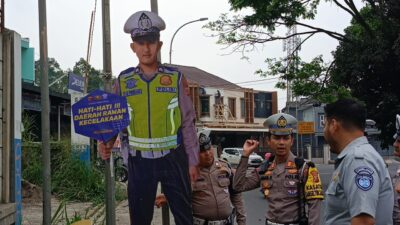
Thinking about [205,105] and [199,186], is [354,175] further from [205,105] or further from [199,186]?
[205,105]

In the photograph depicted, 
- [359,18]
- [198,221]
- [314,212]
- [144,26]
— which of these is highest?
[359,18]

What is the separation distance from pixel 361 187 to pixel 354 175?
7cm

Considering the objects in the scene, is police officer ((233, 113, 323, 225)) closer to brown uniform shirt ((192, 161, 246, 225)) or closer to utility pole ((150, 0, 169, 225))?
brown uniform shirt ((192, 161, 246, 225))

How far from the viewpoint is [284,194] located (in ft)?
13.2

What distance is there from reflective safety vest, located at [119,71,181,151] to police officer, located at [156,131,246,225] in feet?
1.08

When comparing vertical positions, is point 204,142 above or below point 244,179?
above

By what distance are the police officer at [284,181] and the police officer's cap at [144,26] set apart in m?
1.24

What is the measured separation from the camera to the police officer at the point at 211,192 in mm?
4414

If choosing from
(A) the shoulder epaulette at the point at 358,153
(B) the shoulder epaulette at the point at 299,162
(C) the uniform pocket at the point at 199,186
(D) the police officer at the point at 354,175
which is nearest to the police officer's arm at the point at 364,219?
(D) the police officer at the point at 354,175

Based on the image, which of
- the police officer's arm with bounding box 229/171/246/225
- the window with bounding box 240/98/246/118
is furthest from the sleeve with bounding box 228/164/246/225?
the window with bounding box 240/98/246/118

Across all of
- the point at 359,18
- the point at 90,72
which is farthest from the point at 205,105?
the point at 359,18

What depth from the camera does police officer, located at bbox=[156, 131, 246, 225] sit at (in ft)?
14.5

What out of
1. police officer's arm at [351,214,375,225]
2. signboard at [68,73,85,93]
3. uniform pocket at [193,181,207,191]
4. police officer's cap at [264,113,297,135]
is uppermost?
signboard at [68,73,85,93]

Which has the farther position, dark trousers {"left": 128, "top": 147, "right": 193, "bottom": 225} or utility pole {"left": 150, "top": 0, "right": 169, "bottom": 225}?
utility pole {"left": 150, "top": 0, "right": 169, "bottom": 225}
